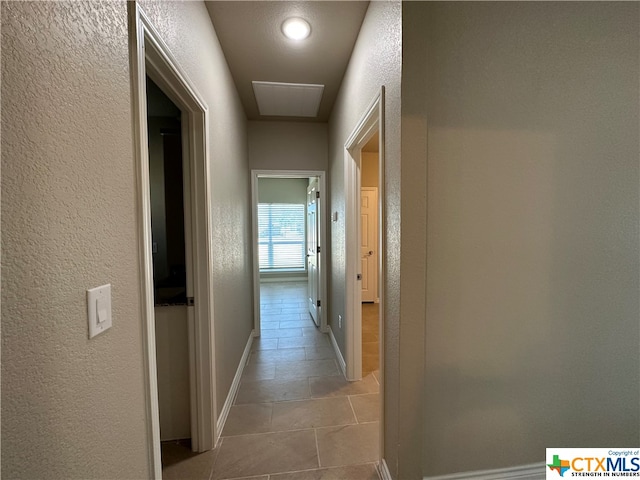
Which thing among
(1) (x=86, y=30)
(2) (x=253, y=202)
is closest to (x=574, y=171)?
(1) (x=86, y=30)

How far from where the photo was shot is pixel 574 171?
132cm

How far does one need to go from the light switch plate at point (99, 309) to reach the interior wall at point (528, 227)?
3.86 ft

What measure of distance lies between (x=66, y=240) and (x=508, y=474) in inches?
83.0

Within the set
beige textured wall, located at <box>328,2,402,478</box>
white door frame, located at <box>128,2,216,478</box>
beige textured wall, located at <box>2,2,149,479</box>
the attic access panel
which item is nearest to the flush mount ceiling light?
beige textured wall, located at <box>328,2,402,478</box>

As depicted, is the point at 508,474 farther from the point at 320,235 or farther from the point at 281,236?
the point at 281,236

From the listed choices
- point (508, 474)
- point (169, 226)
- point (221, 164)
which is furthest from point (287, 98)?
point (508, 474)

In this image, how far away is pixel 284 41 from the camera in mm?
1960

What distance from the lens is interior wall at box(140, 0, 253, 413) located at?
1.29 meters

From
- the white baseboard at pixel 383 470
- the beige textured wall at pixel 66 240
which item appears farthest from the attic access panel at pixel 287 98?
the white baseboard at pixel 383 470

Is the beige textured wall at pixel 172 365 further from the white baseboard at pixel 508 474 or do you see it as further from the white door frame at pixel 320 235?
the white door frame at pixel 320 235

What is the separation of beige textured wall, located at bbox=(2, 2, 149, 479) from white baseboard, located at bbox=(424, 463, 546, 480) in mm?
1464

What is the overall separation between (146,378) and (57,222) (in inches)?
23.7

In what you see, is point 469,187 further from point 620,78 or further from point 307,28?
point 307,28

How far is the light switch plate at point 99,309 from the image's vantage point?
26.0 inches
